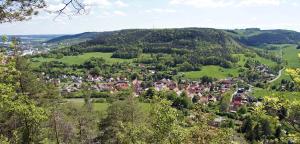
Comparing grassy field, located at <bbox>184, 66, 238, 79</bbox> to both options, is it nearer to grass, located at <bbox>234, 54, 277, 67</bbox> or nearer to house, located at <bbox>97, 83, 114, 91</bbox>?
grass, located at <bbox>234, 54, 277, 67</bbox>

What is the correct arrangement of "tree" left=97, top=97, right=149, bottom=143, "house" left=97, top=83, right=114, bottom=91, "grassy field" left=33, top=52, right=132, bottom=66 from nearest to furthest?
"tree" left=97, top=97, right=149, bottom=143 < "house" left=97, top=83, right=114, bottom=91 < "grassy field" left=33, top=52, right=132, bottom=66

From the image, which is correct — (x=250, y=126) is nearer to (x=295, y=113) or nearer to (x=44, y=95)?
(x=44, y=95)

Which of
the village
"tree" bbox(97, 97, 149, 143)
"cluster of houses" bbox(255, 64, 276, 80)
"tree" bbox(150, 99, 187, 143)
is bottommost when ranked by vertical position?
"cluster of houses" bbox(255, 64, 276, 80)

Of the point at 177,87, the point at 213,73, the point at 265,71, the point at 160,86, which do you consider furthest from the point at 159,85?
the point at 265,71

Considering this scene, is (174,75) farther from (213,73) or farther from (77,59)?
(77,59)

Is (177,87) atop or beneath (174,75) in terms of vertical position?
atop

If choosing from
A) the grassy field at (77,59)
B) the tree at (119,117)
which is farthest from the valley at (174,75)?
the tree at (119,117)

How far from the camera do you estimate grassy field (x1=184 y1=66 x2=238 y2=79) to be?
14738 cm

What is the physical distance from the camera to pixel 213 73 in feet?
498

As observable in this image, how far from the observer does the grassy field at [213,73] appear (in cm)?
14738

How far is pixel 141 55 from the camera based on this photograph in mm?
186500

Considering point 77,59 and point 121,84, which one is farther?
point 77,59

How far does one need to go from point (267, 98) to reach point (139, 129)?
967 centimetres

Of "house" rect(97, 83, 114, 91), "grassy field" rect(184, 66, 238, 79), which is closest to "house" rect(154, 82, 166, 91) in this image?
"house" rect(97, 83, 114, 91)
